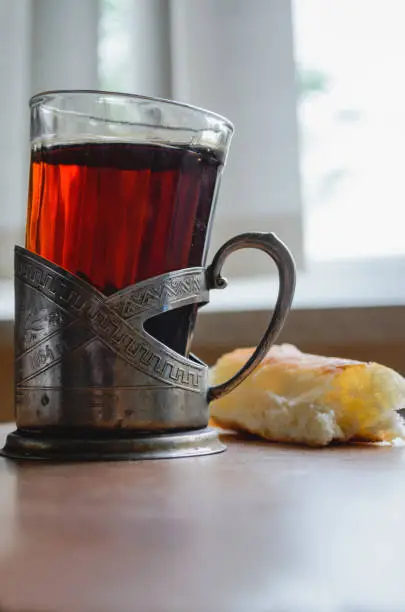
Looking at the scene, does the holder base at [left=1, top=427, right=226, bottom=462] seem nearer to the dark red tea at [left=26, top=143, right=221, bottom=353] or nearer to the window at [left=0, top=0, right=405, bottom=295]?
the dark red tea at [left=26, top=143, right=221, bottom=353]

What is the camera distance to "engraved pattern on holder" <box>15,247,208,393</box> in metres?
0.57

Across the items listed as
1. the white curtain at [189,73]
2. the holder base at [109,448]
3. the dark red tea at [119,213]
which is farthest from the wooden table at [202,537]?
the white curtain at [189,73]

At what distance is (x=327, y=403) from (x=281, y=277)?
4.2 inches

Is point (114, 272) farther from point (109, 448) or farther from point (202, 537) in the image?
point (202, 537)

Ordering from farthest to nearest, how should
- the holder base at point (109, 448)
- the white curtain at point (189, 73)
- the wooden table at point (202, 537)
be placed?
the white curtain at point (189, 73) < the holder base at point (109, 448) < the wooden table at point (202, 537)

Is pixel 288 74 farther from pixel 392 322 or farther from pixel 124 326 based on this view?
pixel 124 326

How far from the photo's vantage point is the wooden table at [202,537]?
9.8 inches

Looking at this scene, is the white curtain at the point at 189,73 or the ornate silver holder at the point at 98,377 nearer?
the ornate silver holder at the point at 98,377

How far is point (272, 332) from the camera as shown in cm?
62

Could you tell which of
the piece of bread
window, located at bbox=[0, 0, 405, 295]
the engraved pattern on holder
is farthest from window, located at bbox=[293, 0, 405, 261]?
the engraved pattern on holder

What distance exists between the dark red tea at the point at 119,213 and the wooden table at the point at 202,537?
0.47 feet

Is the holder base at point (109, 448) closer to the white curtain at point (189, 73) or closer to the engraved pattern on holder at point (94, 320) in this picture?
the engraved pattern on holder at point (94, 320)

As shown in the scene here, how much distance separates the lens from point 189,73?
1.24 m

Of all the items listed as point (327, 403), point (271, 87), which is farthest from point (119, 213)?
point (271, 87)
